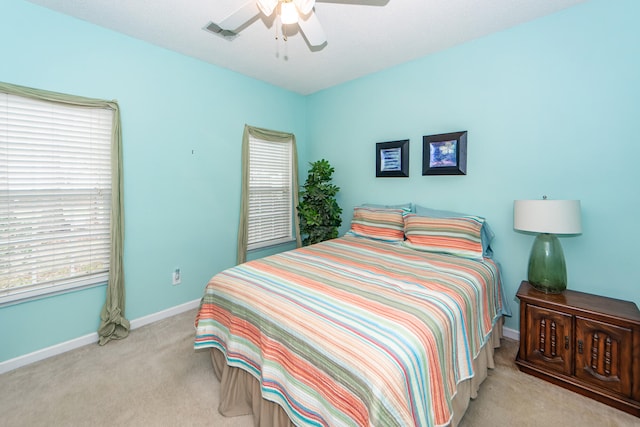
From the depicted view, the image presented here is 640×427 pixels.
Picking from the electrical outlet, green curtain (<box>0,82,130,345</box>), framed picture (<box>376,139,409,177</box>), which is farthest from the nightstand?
green curtain (<box>0,82,130,345</box>)

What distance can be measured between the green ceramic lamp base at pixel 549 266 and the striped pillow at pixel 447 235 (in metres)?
0.39

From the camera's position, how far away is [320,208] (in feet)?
11.7

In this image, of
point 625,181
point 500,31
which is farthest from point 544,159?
point 500,31

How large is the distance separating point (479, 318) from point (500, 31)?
96.3 inches

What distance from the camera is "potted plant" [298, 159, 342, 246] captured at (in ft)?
11.5

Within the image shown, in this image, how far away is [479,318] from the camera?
70.9 inches

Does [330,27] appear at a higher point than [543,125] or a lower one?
higher

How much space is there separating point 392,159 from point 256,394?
104 inches

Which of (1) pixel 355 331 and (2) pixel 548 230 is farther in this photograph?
(2) pixel 548 230

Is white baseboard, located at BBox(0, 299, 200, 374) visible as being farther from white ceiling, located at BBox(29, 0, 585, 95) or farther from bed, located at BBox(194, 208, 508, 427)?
white ceiling, located at BBox(29, 0, 585, 95)

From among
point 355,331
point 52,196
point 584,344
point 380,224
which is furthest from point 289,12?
point 584,344

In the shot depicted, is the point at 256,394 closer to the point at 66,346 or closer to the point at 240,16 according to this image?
the point at 66,346

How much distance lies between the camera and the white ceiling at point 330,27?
2068 millimetres

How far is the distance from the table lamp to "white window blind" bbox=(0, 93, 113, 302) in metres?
Answer: 3.43
